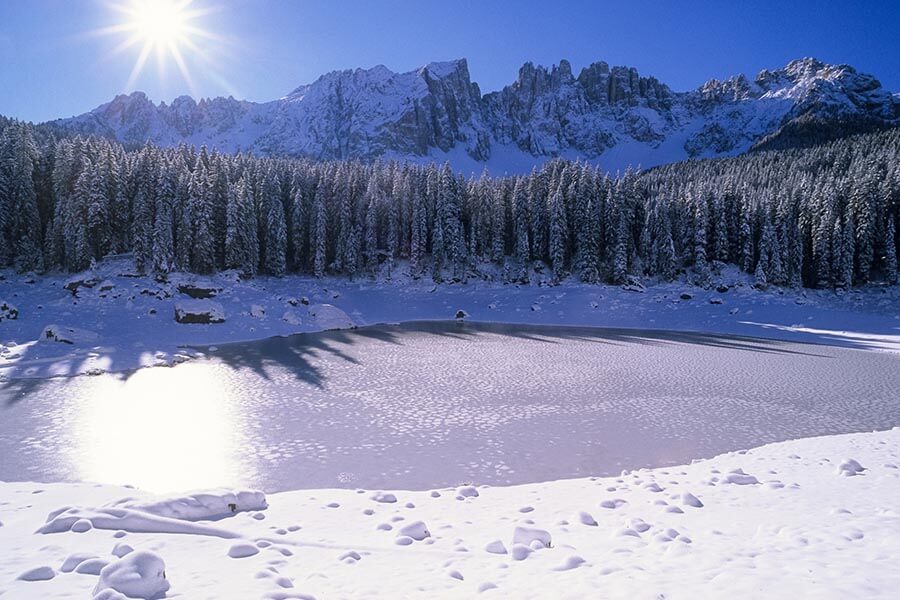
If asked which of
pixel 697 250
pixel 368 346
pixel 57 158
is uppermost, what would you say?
pixel 57 158

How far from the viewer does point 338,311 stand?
50500 mm

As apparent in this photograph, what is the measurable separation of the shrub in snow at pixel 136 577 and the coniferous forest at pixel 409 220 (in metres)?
56.1

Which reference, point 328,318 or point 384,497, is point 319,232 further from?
point 384,497

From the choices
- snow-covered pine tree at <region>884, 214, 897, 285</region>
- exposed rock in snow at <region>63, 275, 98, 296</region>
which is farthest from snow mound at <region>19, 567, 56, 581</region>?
snow-covered pine tree at <region>884, 214, 897, 285</region>

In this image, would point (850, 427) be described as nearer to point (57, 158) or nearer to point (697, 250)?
point (697, 250)

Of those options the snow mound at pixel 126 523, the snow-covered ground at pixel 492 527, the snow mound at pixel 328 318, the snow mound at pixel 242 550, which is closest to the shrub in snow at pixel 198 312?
the snow mound at pixel 328 318

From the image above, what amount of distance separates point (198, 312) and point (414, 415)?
104ft

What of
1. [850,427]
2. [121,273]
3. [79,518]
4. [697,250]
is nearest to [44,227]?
[121,273]

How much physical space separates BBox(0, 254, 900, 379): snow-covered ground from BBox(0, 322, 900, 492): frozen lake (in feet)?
26.0

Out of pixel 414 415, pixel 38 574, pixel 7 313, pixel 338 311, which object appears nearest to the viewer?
pixel 38 574

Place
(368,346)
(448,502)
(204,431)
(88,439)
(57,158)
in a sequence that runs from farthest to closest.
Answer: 1. (57,158)
2. (368,346)
3. (204,431)
4. (88,439)
5. (448,502)

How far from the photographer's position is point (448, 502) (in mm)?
9805

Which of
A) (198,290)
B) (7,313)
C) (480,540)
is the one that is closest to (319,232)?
(198,290)

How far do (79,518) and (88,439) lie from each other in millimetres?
9239
